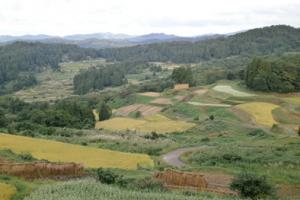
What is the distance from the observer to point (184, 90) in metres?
106

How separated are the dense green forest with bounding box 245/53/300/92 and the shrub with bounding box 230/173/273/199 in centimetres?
7067

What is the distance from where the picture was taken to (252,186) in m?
24.2

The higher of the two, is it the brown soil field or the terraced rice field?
the terraced rice field

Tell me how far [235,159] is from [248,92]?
5708 cm

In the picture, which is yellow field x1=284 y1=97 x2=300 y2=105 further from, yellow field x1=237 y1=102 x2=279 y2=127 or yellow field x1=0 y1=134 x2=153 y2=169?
yellow field x1=0 y1=134 x2=153 y2=169

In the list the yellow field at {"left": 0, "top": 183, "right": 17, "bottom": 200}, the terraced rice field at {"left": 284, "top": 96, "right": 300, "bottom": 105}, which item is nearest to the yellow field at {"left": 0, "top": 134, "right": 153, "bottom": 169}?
the yellow field at {"left": 0, "top": 183, "right": 17, "bottom": 200}

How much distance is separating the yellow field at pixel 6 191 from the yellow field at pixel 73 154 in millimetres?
12747

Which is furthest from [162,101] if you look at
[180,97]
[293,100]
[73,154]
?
[73,154]

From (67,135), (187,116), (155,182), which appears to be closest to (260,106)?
(187,116)

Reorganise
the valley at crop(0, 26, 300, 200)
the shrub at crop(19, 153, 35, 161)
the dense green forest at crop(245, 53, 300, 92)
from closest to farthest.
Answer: the valley at crop(0, 26, 300, 200), the shrub at crop(19, 153, 35, 161), the dense green forest at crop(245, 53, 300, 92)

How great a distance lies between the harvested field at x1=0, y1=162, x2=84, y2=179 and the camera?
2841cm

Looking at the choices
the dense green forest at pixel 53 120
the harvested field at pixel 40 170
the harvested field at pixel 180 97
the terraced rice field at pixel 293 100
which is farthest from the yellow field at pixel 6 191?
the harvested field at pixel 180 97

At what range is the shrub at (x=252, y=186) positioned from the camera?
24.1m

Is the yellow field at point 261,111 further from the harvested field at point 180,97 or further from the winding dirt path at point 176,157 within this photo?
the winding dirt path at point 176,157
